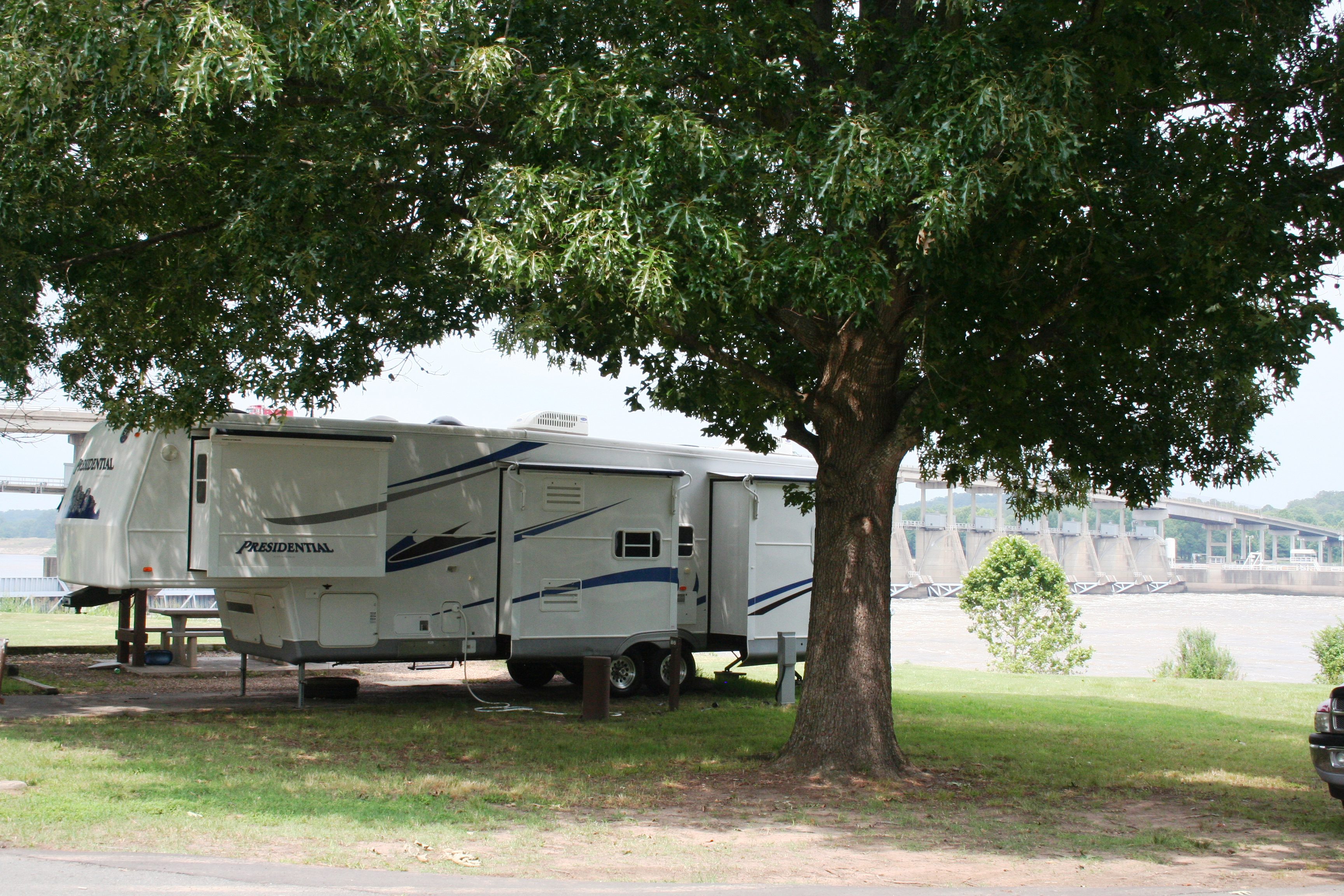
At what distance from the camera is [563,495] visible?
45.0 ft

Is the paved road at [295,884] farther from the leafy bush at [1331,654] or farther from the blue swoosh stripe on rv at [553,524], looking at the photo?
the leafy bush at [1331,654]

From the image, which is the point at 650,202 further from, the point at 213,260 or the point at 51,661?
the point at 51,661

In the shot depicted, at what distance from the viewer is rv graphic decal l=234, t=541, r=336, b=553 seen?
11.5 m

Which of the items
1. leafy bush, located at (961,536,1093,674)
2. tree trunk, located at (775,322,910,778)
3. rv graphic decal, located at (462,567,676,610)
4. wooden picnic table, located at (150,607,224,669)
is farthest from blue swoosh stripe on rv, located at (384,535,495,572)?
leafy bush, located at (961,536,1093,674)

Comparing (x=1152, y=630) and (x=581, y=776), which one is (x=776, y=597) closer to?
(x=581, y=776)

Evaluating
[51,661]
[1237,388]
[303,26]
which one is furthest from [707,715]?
[51,661]

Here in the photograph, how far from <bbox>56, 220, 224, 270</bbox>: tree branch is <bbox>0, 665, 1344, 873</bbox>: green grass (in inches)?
162

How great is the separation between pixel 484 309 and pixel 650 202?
2.83 m

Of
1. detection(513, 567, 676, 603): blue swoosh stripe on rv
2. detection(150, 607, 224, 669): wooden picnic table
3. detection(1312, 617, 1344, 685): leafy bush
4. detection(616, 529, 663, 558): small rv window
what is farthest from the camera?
detection(1312, 617, 1344, 685): leafy bush

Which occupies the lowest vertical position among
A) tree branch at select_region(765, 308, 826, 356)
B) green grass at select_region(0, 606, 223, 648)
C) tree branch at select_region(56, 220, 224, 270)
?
green grass at select_region(0, 606, 223, 648)

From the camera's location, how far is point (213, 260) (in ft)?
31.3

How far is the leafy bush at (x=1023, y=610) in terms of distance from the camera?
86.1 ft

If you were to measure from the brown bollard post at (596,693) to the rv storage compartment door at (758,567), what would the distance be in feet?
9.14

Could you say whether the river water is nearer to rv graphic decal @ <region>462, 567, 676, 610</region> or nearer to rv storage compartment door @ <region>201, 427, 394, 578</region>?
rv graphic decal @ <region>462, 567, 676, 610</region>
